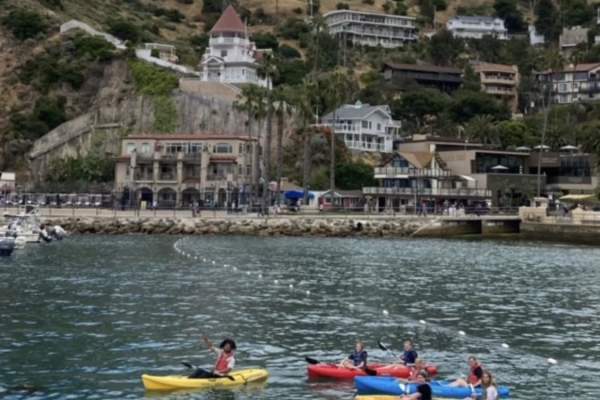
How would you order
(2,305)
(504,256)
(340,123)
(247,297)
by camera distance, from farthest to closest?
(340,123), (504,256), (247,297), (2,305)

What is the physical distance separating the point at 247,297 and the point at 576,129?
108 m

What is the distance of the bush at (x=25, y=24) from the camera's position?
14700cm

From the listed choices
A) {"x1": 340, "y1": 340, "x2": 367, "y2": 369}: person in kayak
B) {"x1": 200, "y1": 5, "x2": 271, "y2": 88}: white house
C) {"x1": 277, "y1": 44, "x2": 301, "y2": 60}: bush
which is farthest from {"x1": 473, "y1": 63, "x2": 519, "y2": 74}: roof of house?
{"x1": 340, "y1": 340, "x2": 367, "y2": 369}: person in kayak

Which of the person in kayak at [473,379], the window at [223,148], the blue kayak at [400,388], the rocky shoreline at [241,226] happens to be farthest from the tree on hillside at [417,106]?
the person in kayak at [473,379]

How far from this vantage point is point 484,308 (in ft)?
137

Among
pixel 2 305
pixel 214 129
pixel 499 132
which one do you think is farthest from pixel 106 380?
pixel 499 132

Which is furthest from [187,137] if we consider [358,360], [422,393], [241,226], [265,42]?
[422,393]

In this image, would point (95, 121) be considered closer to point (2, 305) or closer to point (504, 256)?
point (504, 256)

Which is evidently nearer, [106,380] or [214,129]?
[106,380]

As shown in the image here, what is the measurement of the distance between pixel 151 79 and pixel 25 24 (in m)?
27.6

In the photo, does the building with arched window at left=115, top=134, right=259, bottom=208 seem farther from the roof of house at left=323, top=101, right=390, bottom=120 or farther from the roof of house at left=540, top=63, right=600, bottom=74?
the roof of house at left=540, top=63, right=600, bottom=74

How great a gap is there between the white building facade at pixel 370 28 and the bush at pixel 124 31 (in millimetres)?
45561

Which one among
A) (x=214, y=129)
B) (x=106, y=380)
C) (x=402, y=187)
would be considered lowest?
(x=106, y=380)

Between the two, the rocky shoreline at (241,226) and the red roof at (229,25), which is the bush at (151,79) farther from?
the rocky shoreline at (241,226)
